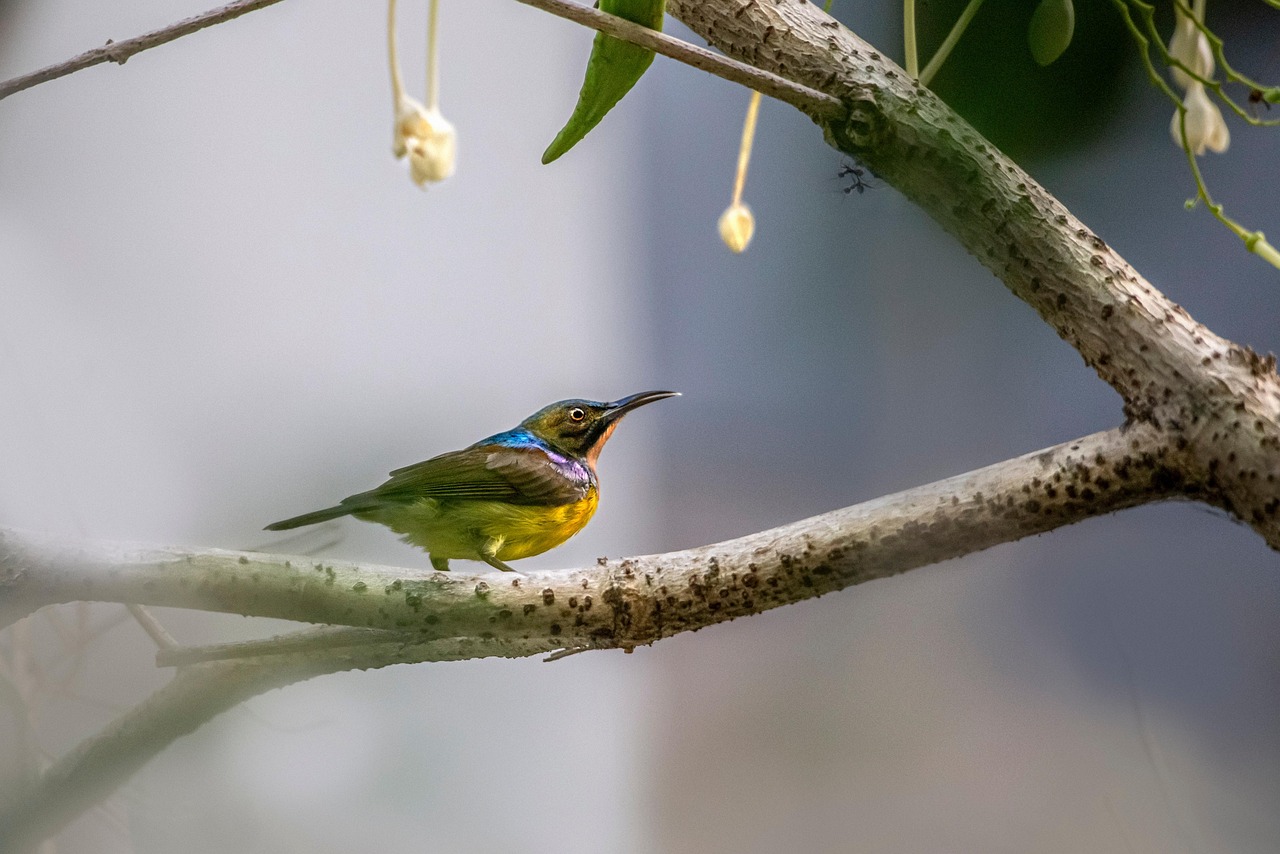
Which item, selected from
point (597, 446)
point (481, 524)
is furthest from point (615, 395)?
point (481, 524)

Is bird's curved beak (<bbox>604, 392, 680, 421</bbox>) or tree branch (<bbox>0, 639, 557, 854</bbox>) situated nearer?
tree branch (<bbox>0, 639, 557, 854</bbox>)

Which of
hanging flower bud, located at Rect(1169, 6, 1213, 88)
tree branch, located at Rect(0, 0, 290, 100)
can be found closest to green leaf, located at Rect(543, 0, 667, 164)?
tree branch, located at Rect(0, 0, 290, 100)

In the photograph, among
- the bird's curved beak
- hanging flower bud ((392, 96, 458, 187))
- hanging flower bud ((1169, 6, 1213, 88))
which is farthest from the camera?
the bird's curved beak

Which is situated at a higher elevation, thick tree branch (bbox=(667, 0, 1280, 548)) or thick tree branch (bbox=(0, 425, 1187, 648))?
thick tree branch (bbox=(667, 0, 1280, 548))

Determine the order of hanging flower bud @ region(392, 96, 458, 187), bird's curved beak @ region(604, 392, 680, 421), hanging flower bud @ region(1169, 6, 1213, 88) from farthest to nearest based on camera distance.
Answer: bird's curved beak @ region(604, 392, 680, 421) → hanging flower bud @ region(1169, 6, 1213, 88) → hanging flower bud @ region(392, 96, 458, 187)

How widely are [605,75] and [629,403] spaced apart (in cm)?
26

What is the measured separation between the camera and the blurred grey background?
53 centimetres

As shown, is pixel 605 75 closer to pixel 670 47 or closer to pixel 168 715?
pixel 670 47

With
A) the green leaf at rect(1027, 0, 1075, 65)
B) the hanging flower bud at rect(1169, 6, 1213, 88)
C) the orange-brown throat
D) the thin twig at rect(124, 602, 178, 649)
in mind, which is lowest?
the thin twig at rect(124, 602, 178, 649)

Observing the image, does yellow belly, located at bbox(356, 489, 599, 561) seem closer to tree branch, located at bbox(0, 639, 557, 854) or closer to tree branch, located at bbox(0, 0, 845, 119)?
tree branch, located at bbox(0, 639, 557, 854)

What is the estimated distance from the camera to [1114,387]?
1.64ft

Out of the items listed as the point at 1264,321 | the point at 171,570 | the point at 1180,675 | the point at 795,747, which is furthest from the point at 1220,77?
the point at 171,570

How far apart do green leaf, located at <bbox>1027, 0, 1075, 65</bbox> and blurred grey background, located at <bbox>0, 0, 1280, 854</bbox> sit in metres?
0.05

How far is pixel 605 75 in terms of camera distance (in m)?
0.53
